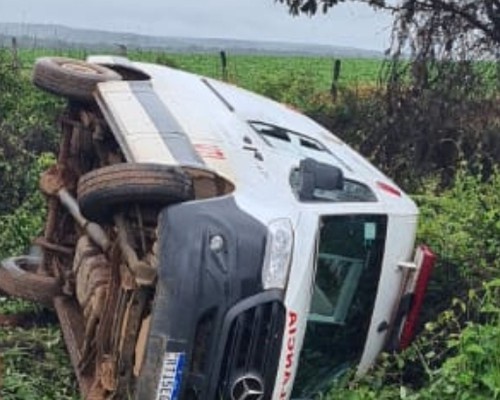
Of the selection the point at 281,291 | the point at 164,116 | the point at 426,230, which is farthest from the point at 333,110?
the point at 281,291

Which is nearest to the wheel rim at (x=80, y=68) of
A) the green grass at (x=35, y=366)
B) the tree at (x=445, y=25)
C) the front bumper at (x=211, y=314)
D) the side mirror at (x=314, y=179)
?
the green grass at (x=35, y=366)

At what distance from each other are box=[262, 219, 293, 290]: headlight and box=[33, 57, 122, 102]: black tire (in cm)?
211

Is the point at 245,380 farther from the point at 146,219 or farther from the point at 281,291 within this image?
the point at 146,219

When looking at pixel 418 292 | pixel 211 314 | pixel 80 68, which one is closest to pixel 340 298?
pixel 418 292

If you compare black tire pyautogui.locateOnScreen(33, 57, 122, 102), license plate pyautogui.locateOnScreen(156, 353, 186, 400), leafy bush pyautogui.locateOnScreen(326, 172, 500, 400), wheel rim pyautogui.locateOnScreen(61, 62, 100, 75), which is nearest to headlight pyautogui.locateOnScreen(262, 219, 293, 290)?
license plate pyautogui.locateOnScreen(156, 353, 186, 400)

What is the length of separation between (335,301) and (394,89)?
6847mm

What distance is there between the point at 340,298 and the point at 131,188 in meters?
1.18

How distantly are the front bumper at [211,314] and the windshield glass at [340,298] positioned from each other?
1.99 feet

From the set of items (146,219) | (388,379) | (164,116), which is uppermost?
(164,116)

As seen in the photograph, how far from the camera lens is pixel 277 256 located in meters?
5.03

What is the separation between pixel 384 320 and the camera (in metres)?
5.93

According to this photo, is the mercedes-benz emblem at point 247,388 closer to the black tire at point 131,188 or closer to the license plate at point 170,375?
the license plate at point 170,375

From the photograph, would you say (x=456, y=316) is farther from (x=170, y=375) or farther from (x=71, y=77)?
(x=71, y=77)

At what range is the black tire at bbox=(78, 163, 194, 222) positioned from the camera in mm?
5172
